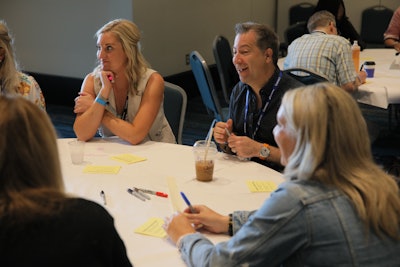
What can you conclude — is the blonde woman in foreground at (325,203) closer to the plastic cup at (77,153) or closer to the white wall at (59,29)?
the plastic cup at (77,153)

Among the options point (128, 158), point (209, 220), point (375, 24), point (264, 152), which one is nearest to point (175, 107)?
point (128, 158)

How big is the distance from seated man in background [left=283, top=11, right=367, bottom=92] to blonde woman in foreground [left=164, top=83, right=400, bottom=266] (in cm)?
236

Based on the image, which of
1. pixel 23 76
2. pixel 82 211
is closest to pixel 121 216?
pixel 82 211

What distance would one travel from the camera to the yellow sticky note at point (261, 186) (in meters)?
1.97

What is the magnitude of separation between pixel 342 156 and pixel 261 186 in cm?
76

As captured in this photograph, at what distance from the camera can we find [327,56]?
370 centimetres

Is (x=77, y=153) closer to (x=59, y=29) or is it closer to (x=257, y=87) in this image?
(x=257, y=87)

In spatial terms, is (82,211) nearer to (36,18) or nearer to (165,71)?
(165,71)


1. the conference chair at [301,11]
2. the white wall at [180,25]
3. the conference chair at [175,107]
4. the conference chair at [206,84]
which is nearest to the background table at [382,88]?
the conference chair at [206,84]

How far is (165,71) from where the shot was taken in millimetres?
6059

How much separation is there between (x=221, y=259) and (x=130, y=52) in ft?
5.52

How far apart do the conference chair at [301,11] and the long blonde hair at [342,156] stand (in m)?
7.16

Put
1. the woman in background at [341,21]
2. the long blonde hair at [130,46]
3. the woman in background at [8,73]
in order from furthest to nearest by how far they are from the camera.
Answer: the woman in background at [341,21]
the woman in background at [8,73]
the long blonde hair at [130,46]

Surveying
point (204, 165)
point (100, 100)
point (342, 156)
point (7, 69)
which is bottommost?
point (204, 165)
